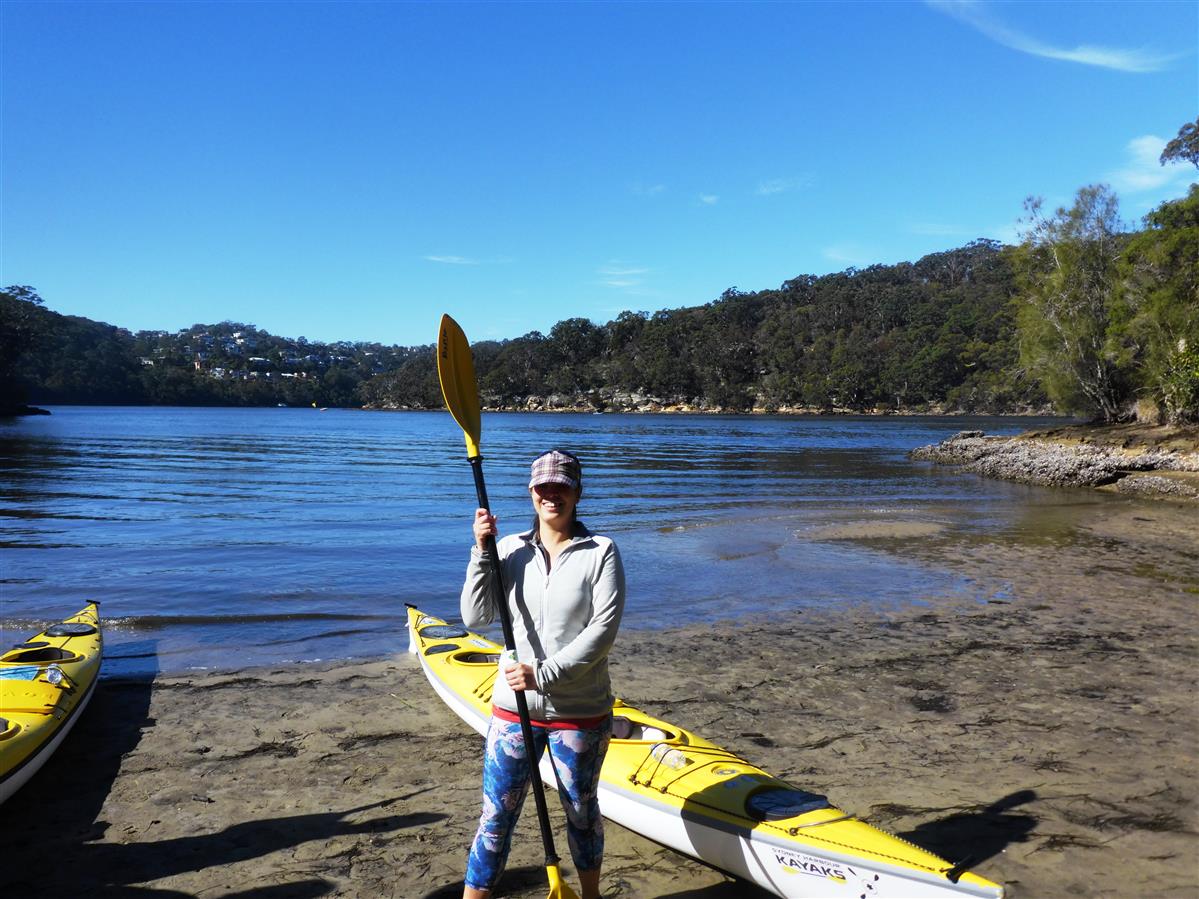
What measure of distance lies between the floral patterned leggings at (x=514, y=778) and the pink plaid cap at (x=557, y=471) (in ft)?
3.09

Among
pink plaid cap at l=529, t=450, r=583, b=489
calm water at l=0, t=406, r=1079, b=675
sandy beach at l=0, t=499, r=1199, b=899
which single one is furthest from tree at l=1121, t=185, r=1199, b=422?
pink plaid cap at l=529, t=450, r=583, b=489

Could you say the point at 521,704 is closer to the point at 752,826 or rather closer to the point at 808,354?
the point at 752,826

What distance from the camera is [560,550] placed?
310cm

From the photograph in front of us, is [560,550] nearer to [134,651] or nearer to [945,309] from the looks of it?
[134,651]

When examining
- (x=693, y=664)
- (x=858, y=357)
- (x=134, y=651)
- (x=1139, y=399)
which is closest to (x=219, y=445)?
(x=134, y=651)

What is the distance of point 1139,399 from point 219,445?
49802 millimetres

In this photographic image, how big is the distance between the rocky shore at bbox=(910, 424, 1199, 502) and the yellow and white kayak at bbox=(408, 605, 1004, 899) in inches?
913

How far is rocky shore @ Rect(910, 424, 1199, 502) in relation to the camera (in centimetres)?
2523

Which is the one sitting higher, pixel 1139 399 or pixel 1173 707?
pixel 1139 399

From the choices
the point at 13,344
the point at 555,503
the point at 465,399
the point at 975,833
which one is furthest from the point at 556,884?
the point at 13,344

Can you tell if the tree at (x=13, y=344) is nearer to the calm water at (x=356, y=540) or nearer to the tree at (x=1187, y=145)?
the calm water at (x=356, y=540)

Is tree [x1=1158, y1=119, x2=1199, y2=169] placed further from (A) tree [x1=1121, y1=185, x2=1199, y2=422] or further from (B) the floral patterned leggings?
(B) the floral patterned leggings

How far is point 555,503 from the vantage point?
10.1ft

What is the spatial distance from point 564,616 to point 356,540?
1414 centimetres
